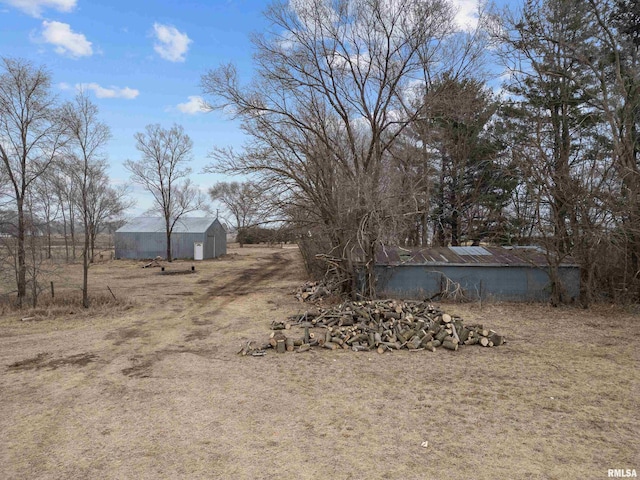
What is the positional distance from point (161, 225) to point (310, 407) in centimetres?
3141

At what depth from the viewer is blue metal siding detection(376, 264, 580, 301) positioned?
12.6 meters

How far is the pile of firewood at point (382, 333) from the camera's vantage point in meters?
7.68

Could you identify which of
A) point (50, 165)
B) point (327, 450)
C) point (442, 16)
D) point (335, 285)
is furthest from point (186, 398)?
point (442, 16)

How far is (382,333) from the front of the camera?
811 cm

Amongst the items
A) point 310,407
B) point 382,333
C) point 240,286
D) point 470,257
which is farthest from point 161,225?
point 310,407

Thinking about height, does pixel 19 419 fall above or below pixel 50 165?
below

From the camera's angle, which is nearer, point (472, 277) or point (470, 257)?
point (472, 277)

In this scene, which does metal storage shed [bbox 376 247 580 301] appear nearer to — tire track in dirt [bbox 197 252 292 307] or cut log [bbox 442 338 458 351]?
cut log [bbox 442 338 458 351]

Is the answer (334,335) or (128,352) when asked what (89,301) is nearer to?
(128,352)

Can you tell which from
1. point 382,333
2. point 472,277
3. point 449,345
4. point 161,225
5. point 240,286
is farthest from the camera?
point 161,225

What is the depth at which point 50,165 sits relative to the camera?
40.8 feet

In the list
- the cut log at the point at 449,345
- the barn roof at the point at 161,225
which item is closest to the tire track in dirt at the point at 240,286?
the cut log at the point at 449,345

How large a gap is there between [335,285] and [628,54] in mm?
12801

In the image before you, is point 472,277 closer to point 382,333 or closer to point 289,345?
point 382,333
